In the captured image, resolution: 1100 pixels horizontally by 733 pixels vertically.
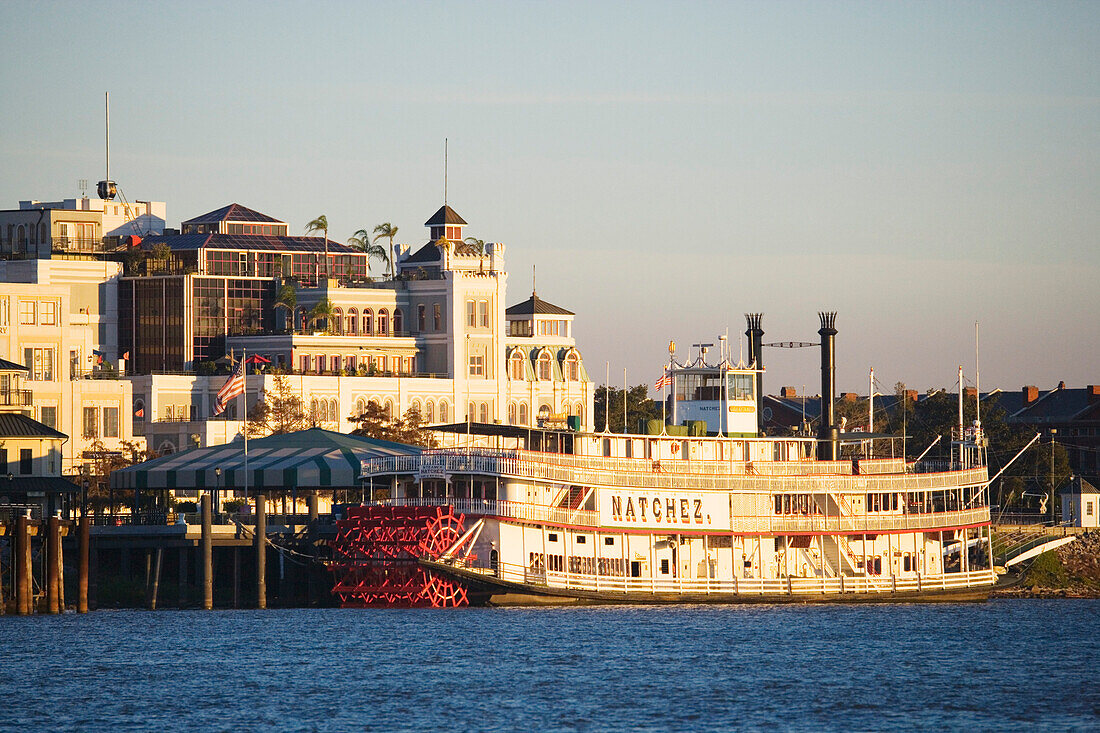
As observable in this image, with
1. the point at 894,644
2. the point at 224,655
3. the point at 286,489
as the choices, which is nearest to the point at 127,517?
the point at 286,489

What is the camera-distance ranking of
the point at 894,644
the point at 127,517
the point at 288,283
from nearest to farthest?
the point at 894,644, the point at 127,517, the point at 288,283

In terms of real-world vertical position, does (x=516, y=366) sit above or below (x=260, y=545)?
above

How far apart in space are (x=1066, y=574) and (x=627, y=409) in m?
61.8

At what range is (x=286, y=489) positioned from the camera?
110938 millimetres

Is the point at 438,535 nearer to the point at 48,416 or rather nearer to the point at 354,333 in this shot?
the point at 48,416

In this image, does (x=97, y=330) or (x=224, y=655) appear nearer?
(x=224, y=655)

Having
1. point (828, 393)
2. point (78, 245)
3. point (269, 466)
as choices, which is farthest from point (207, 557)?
point (78, 245)

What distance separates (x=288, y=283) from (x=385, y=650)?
76.7 meters

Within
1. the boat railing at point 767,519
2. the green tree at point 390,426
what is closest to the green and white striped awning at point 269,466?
the boat railing at point 767,519

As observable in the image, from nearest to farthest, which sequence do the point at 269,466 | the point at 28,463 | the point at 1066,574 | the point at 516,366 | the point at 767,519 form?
1. the point at 767,519
2. the point at 269,466
3. the point at 28,463
4. the point at 1066,574
5. the point at 516,366

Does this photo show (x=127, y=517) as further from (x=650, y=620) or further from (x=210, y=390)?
(x=210, y=390)

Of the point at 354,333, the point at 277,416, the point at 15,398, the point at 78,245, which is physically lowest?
the point at 277,416

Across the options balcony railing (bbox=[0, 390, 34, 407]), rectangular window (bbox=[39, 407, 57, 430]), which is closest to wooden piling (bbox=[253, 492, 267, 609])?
Result: balcony railing (bbox=[0, 390, 34, 407])

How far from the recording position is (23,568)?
87.1 m
